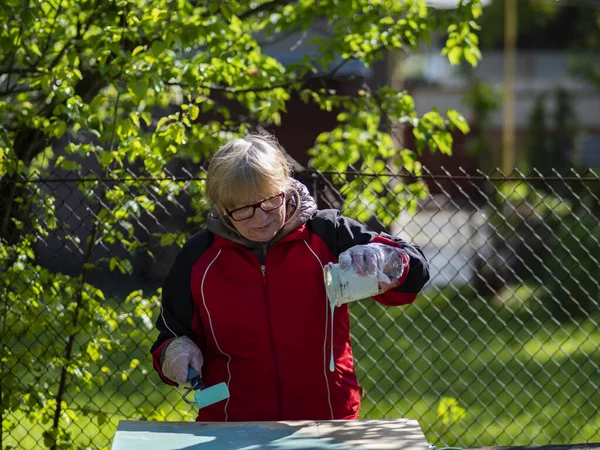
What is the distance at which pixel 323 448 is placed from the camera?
215 cm

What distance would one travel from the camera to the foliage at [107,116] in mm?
3537

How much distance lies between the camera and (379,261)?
219 cm

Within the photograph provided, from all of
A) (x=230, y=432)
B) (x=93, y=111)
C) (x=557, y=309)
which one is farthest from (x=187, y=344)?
(x=557, y=309)

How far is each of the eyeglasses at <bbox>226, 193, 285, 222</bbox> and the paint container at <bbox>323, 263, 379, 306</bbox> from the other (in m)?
0.23

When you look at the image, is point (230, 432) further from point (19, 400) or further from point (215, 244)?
point (19, 400)

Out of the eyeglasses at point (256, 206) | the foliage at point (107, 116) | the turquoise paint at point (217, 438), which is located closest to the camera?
the turquoise paint at point (217, 438)

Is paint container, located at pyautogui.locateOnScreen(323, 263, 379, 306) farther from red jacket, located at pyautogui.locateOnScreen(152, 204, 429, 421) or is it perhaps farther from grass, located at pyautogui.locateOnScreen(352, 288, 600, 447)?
grass, located at pyautogui.locateOnScreen(352, 288, 600, 447)

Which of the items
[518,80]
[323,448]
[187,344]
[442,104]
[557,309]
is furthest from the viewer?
[518,80]

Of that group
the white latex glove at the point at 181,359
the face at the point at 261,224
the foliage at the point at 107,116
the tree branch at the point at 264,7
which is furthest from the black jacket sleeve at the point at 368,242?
the tree branch at the point at 264,7

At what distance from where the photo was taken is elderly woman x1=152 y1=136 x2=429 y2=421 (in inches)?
92.7

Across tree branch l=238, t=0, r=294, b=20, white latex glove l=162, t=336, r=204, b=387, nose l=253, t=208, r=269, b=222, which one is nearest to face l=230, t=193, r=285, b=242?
nose l=253, t=208, r=269, b=222

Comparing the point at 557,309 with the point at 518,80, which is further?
the point at 518,80

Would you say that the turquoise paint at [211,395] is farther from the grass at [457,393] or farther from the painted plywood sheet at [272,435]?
the grass at [457,393]

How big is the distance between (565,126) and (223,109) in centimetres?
1201
